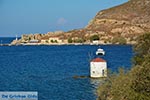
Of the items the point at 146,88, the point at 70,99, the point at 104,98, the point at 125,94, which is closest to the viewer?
the point at 146,88

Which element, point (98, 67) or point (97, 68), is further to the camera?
point (97, 68)

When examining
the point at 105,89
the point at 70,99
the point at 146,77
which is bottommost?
the point at 70,99

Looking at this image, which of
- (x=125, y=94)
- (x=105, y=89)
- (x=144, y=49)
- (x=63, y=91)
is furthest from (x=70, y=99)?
(x=125, y=94)

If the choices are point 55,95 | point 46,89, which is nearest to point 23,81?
point 46,89

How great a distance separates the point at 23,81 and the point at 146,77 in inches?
1761

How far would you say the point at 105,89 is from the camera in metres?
29.6

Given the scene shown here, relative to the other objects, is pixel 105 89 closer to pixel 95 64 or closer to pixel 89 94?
pixel 89 94

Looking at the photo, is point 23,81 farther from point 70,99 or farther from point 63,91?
point 70,99

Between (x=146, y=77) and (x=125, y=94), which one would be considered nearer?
(x=146, y=77)

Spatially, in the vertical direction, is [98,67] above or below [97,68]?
above

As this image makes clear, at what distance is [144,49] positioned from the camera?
131 ft

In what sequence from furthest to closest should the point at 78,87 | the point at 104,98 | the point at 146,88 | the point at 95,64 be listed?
the point at 95,64
the point at 78,87
the point at 104,98
the point at 146,88

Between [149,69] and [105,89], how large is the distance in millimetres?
12858

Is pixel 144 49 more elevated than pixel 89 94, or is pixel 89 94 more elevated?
pixel 144 49
